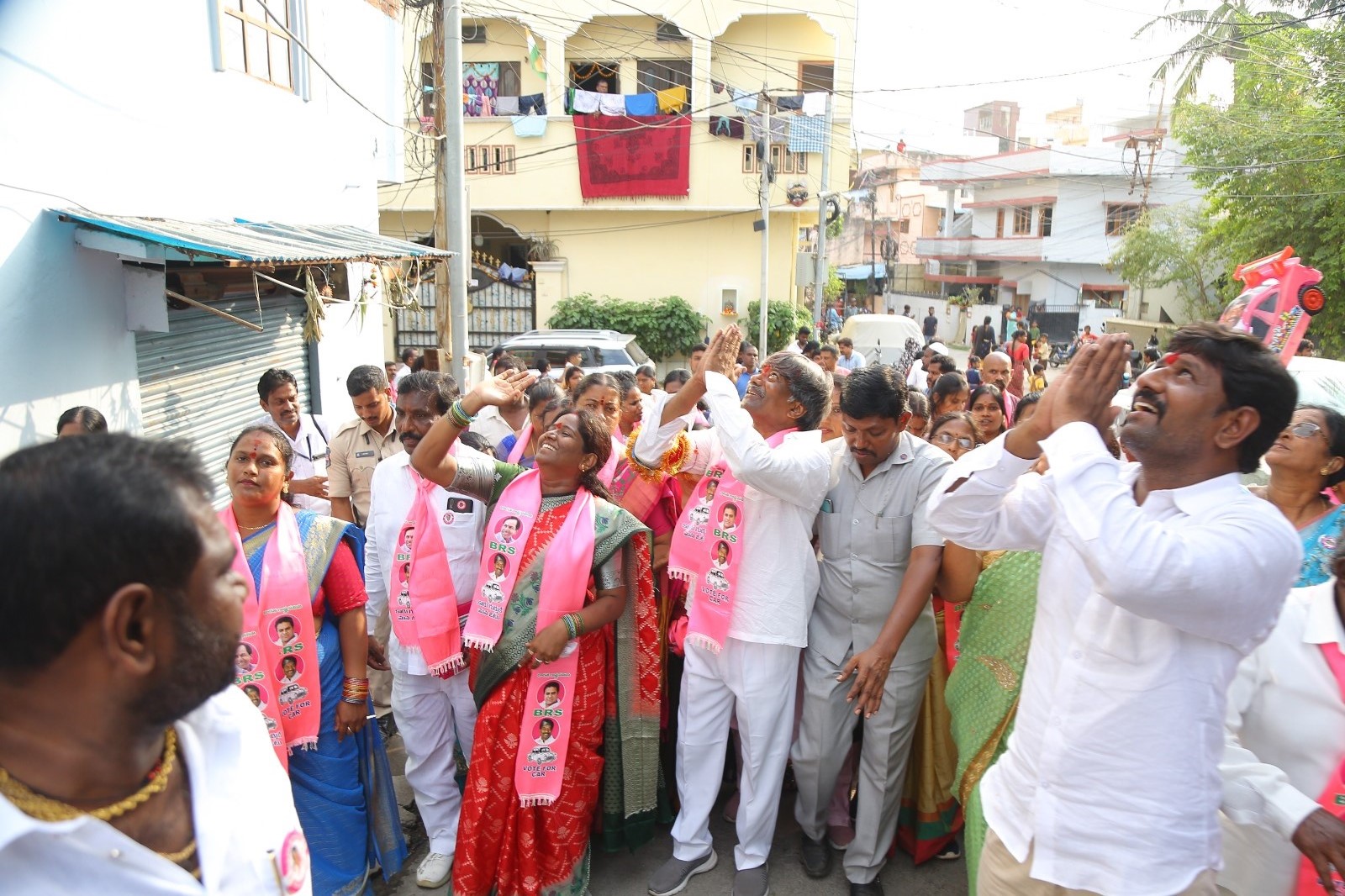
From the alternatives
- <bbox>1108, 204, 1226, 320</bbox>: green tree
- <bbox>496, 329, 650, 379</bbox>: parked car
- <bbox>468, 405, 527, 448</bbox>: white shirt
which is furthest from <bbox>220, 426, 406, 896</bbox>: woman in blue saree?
<bbox>1108, 204, 1226, 320</bbox>: green tree

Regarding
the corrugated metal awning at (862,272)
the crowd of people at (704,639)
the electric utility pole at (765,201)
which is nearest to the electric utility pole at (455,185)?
the crowd of people at (704,639)

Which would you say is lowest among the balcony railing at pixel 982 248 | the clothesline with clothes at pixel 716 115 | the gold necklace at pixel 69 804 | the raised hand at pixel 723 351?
the gold necklace at pixel 69 804

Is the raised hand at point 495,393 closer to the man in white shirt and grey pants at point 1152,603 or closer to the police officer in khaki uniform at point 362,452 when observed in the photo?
the police officer in khaki uniform at point 362,452

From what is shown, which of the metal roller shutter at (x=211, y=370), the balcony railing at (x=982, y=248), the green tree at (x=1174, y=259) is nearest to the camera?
the metal roller shutter at (x=211, y=370)

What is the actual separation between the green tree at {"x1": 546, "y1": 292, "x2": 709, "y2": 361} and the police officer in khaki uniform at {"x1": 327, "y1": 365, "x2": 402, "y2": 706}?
50.7ft

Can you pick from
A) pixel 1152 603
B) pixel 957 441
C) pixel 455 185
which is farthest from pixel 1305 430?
pixel 455 185

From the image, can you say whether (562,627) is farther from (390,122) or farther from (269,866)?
(390,122)

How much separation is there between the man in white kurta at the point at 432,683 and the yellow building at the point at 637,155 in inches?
649

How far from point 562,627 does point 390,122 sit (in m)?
8.79

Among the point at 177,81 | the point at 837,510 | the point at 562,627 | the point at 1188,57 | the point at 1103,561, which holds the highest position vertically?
the point at 1188,57

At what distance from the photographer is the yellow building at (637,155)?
1969 centimetres

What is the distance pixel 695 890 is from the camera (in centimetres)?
Result: 332

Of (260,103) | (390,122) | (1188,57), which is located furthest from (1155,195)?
(260,103)

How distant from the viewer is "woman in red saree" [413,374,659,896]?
10.3 feet
